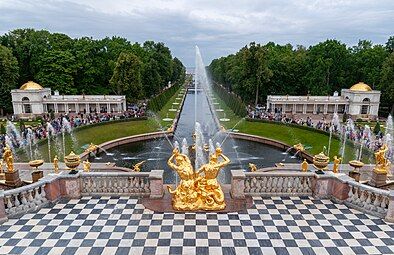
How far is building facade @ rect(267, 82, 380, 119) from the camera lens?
179 ft

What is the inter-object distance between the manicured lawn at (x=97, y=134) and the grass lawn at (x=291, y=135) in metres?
12.1

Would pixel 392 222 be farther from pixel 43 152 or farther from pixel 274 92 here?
pixel 274 92

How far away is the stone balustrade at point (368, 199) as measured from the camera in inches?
458

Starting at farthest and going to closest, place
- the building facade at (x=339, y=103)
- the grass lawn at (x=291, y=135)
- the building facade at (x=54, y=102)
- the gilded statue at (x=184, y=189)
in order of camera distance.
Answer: the building facade at (x=339, y=103) → the building facade at (x=54, y=102) → the grass lawn at (x=291, y=135) → the gilded statue at (x=184, y=189)

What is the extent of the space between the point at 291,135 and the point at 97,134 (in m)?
23.5

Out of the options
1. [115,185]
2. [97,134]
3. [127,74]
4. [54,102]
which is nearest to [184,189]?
[115,185]

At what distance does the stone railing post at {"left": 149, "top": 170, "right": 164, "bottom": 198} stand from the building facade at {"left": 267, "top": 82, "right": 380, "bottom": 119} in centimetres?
4728

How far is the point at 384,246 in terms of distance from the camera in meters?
9.88

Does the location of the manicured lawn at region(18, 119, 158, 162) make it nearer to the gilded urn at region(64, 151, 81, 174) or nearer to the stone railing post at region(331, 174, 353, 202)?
the gilded urn at region(64, 151, 81, 174)

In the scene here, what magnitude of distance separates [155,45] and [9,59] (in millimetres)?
42178

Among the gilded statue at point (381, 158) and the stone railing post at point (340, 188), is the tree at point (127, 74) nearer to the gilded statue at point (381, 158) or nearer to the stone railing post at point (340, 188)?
the gilded statue at point (381, 158)

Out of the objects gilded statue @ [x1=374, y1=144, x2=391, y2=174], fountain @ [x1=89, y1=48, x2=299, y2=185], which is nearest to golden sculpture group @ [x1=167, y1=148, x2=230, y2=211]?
gilded statue @ [x1=374, y1=144, x2=391, y2=174]

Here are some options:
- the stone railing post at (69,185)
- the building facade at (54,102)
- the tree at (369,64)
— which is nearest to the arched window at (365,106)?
the tree at (369,64)

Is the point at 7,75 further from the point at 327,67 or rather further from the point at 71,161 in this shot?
the point at 327,67
